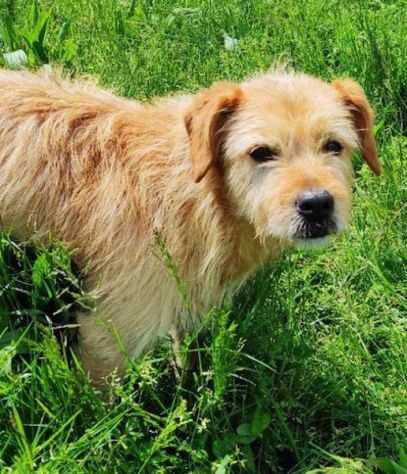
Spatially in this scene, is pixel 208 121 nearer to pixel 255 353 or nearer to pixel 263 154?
pixel 263 154

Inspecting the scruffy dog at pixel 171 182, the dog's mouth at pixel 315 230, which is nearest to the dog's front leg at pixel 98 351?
the scruffy dog at pixel 171 182

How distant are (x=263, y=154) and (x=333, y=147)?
0.85ft

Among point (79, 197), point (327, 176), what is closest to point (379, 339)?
point (327, 176)

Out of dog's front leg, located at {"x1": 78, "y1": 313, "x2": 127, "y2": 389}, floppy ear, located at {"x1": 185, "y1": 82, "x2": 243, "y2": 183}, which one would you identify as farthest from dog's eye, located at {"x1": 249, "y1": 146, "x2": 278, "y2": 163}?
dog's front leg, located at {"x1": 78, "y1": 313, "x2": 127, "y2": 389}

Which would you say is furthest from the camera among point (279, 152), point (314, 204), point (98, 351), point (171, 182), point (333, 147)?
point (98, 351)

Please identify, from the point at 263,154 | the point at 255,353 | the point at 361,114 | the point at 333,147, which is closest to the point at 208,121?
the point at 263,154

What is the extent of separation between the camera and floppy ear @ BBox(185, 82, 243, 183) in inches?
107

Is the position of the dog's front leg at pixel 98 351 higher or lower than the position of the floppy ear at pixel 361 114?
lower

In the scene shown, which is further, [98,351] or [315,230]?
[98,351]

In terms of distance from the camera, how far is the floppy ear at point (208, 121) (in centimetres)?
271

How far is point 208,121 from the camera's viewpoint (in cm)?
274

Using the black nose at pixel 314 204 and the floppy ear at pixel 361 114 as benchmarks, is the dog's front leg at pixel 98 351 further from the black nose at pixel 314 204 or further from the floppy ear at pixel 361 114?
the floppy ear at pixel 361 114

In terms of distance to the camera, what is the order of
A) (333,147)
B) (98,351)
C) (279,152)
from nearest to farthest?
(279,152) < (333,147) < (98,351)

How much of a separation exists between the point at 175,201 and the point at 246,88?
0.47m
